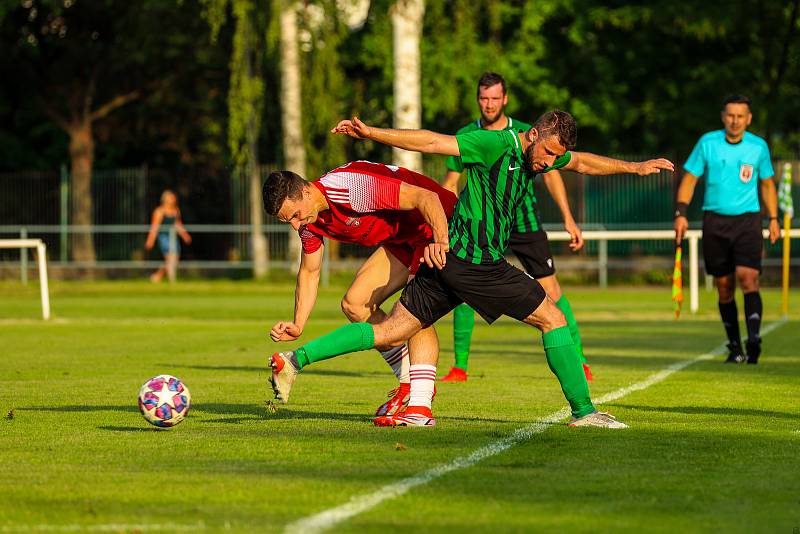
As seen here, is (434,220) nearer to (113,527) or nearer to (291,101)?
(113,527)

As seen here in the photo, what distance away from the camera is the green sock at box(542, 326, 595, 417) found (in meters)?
9.01

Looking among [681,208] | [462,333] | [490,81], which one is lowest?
[462,333]

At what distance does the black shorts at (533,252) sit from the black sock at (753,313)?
2.96m

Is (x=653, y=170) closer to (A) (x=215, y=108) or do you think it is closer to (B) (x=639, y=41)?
(B) (x=639, y=41)

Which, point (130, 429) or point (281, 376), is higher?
point (281, 376)

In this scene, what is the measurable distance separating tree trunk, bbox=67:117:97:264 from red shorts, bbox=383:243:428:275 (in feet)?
91.0

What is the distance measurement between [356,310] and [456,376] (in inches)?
116

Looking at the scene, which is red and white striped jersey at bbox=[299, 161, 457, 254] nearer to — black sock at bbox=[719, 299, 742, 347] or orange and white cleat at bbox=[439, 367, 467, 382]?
orange and white cleat at bbox=[439, 367, 467, 382]

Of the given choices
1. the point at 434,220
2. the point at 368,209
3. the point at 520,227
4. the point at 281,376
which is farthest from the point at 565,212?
the point at 281,376

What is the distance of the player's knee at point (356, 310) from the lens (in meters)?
9.84

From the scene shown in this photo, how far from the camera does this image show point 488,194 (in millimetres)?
8914

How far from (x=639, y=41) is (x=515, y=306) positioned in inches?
1359

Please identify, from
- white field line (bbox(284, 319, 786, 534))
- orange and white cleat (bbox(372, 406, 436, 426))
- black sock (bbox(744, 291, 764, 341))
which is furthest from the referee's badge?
orange and white cleat (bbox(372, 406, 436, 426))

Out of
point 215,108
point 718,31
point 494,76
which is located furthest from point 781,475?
point 215,108
